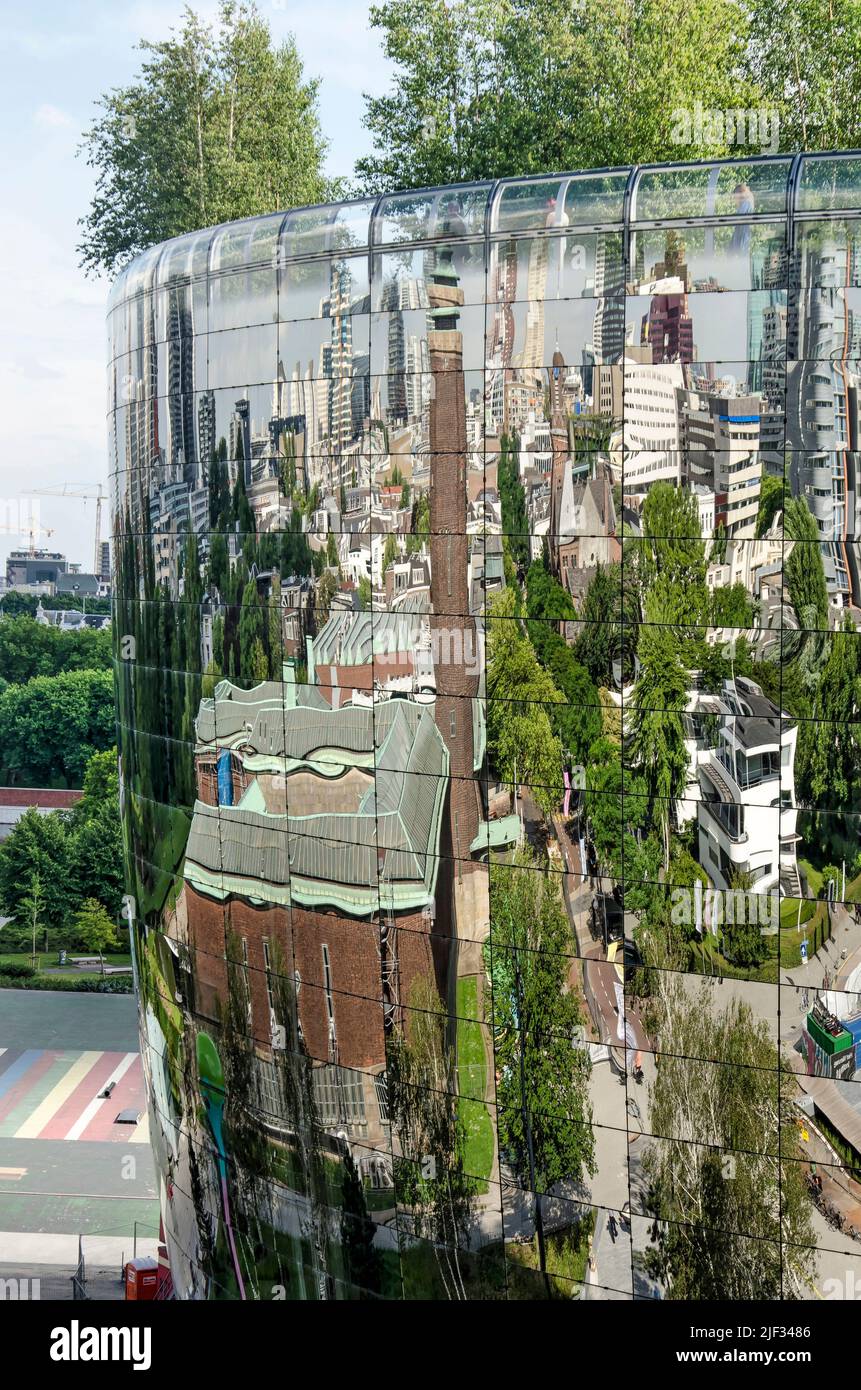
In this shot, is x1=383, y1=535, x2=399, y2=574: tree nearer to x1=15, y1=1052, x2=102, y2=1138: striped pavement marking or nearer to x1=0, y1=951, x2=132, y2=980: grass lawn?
x1=15, y1=1052, x2=102, y2=1138: striped pavement marking

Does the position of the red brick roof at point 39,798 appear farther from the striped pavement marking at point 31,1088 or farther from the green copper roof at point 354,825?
the green copper roof at point 354,825

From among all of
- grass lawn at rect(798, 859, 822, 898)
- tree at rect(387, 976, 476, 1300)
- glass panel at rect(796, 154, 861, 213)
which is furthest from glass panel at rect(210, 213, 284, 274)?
grass lawn at rect(798, 859, 822, 898)

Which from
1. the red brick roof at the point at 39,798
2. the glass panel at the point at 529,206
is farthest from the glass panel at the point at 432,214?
the red brick roof at the point at 39,798

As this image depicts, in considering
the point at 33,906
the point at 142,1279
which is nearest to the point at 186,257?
the point at 142,1279
